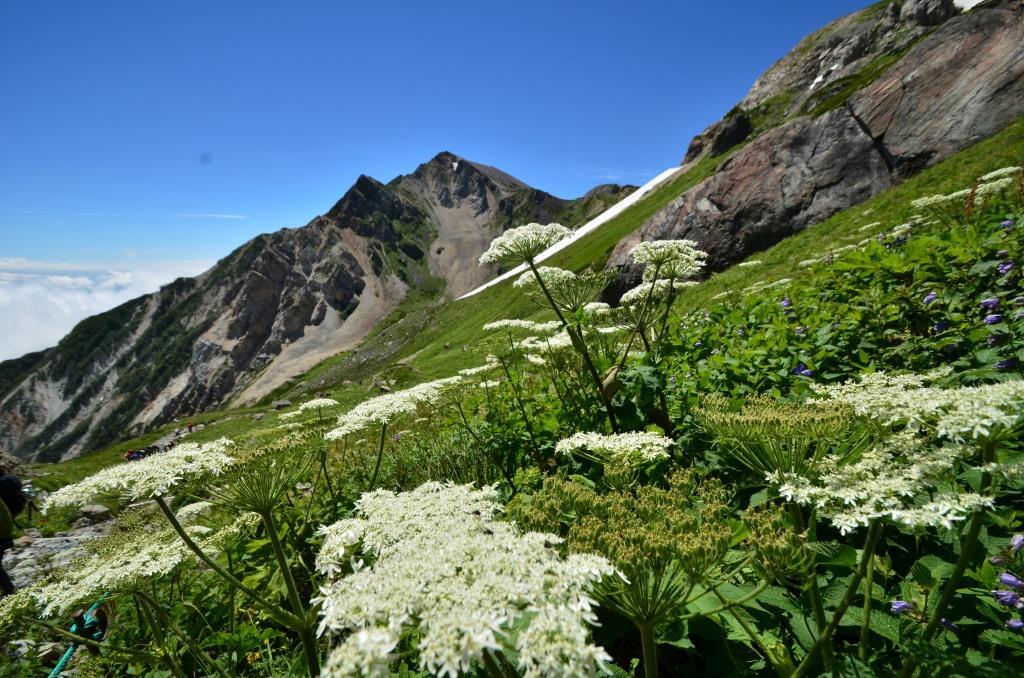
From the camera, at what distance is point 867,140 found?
111 ft

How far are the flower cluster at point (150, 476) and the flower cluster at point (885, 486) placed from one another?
513 centimetres

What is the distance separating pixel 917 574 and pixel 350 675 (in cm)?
394

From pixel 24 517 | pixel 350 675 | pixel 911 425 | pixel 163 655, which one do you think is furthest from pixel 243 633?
pixel 24 517

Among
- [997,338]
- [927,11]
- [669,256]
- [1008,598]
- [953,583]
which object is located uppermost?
[927,11]

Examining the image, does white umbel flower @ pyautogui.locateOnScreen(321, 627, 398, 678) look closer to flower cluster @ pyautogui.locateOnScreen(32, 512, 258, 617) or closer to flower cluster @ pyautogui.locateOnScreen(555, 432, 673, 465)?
flower cluster @ pyautogui.locateOnScreen(555, 432, 673, 465)

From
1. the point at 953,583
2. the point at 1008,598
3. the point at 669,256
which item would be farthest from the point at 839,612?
the point at 669,256

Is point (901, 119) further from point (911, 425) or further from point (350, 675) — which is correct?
point (350, 675)

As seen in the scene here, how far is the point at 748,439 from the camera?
11.8 feet

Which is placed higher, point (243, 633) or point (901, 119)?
point (901, 119)

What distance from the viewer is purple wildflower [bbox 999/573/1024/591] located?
2785 mm

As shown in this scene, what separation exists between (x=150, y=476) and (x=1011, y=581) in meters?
6.91

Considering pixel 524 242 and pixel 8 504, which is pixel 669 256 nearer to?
pixel 524 242

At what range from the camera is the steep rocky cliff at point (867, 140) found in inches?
1179

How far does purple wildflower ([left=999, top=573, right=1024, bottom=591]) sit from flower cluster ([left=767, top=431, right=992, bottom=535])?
1.39 ft
